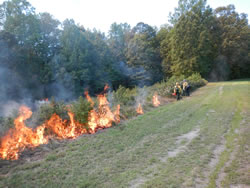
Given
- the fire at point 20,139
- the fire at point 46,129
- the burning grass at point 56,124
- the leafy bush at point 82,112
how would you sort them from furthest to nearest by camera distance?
1. the leafy bush at point 82,112
2. the burning grass at point 56,124
3. the fire at point 46,129
4. the fire at point 20,139

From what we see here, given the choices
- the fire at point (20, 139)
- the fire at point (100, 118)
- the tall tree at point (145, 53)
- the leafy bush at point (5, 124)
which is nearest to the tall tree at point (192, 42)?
the tall tree at point (145, 53)

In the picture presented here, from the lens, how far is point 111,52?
40188 mm

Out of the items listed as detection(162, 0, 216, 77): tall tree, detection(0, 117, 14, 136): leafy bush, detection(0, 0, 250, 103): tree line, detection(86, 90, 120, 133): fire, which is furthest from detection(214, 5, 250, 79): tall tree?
detection(0, 117, 14, 136): leafy bush

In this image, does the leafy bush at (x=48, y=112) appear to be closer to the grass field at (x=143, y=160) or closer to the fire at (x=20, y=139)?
the fire at (x=20, y=139)

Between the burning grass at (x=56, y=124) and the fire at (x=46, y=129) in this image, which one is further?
the burning grass at (x=56, y=124)

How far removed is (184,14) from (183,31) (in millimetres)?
4069

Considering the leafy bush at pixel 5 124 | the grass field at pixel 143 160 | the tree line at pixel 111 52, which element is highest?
the tree line at pixel 111 52

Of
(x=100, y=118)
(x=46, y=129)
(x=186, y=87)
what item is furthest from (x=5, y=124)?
(x=186, y=87)

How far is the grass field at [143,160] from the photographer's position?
3.91 meters

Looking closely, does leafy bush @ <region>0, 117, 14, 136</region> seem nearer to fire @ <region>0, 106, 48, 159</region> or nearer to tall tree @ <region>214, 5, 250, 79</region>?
fire @ <region>0, 106, 48, 159</region>

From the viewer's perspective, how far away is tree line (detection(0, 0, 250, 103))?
24.8 metres

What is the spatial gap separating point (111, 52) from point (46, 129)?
3444 cm

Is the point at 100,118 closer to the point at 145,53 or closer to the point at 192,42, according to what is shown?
the point at 145,53

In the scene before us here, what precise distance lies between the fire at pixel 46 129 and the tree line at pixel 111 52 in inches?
563
